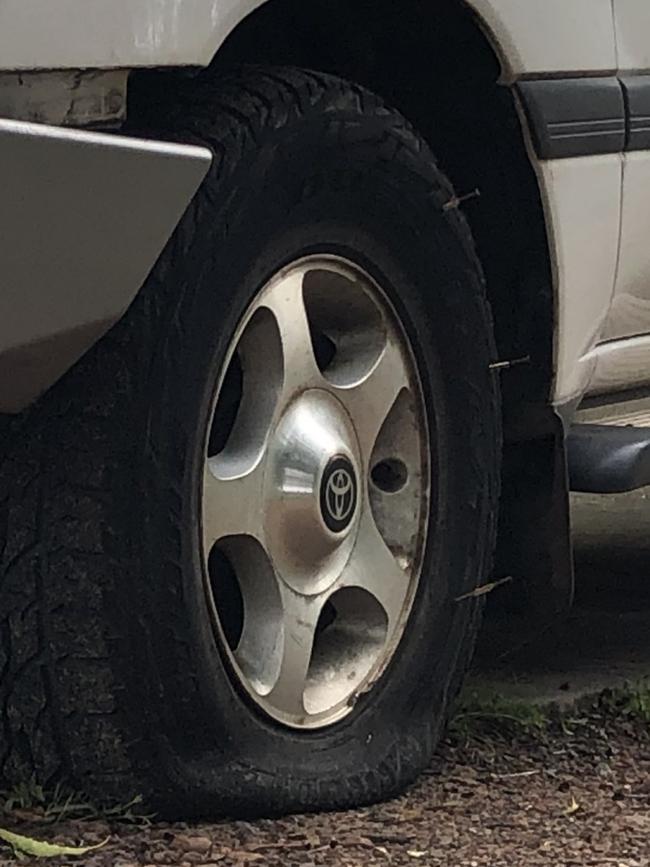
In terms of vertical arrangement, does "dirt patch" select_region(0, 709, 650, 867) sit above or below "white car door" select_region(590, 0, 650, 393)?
below

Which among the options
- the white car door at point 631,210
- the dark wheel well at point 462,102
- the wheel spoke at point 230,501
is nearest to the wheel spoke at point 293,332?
the wheel spoke at point 230,501

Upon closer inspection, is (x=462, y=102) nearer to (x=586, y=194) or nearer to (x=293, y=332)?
(x=586, y=194)

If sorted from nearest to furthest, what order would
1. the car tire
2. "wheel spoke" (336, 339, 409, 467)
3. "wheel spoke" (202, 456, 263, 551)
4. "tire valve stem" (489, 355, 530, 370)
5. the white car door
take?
1. the car tire
2. "wheel spoke" (202, 456, 263, 551)
3. "wheel spoke" (336, 339, 409, 467)
4. "tire valve stem" (489, 355, 530, 370)
5. the white car door

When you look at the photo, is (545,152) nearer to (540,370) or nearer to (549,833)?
(540,370)

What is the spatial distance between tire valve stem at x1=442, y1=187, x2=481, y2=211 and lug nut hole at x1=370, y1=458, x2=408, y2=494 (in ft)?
1.23

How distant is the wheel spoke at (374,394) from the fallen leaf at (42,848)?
0.71 m

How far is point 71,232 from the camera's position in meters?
2.16

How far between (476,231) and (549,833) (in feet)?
3.25

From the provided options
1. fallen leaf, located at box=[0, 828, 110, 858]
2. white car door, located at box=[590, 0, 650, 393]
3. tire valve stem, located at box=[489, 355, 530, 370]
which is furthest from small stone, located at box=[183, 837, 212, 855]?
white car door, located at box=[590, 0, 650, 393]

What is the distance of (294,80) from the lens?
8.75 feet

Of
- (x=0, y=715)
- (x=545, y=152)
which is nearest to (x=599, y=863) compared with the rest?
(x=0, y=715)

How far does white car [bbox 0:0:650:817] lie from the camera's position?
2271 millimetres

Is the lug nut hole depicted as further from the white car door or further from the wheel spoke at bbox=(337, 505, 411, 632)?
the white car door

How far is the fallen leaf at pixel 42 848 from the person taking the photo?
2.45 metres
